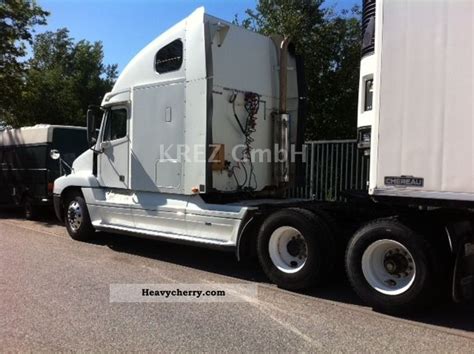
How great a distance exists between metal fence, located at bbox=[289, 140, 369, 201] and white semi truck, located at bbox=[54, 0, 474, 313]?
3122mm

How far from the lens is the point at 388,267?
5.89 m

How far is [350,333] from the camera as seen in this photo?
5.22 meters

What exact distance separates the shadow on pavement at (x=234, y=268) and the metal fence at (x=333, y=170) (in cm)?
334

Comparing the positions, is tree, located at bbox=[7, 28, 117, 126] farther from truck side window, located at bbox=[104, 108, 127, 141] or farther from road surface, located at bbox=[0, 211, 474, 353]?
road surface, located at bbox=[0, 211, 474, 353]

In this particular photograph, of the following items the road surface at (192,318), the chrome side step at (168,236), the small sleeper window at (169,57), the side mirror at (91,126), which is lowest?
the road surface at (192,318)

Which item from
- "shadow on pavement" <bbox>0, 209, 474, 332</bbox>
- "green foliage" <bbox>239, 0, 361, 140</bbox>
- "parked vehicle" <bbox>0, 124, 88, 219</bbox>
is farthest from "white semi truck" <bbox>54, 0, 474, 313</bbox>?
"green foliage" <bbox>239, 0, 361, 140</bbox>

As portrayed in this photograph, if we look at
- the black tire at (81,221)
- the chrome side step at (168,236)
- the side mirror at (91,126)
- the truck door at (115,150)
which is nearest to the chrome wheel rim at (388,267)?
the chrome side step at (168,236)

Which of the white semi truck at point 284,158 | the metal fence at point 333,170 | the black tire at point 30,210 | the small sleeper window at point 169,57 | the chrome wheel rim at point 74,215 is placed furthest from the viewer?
the black tire at point 30,210

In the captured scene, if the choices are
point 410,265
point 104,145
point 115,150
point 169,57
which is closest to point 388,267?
point 410,265

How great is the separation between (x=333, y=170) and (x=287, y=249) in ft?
19.5

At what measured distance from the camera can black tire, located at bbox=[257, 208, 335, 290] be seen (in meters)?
6.48

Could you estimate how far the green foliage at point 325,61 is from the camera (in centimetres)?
1473

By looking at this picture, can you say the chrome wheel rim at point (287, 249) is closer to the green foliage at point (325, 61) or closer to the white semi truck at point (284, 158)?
the white semi truck at point (284, 158)

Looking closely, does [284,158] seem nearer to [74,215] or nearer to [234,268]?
[234,268]
